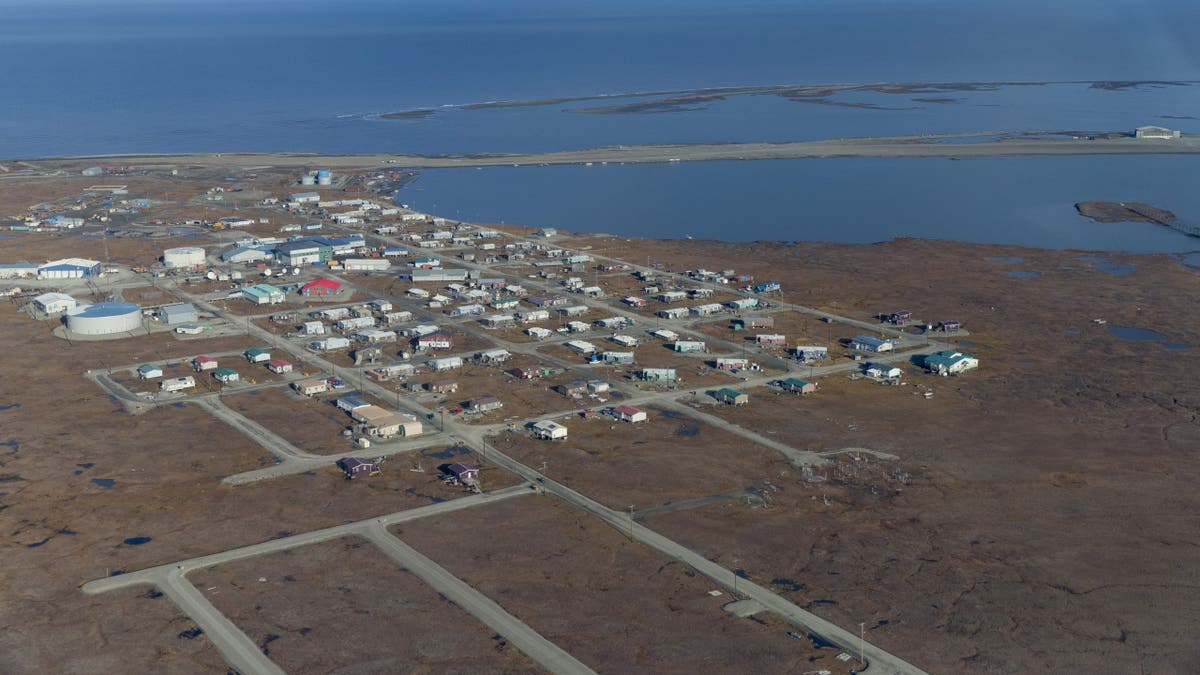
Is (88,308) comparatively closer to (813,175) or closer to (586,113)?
(813,175)

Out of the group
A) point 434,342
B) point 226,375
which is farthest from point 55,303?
point 434,342

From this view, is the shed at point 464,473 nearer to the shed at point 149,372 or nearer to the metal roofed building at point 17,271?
the shed at point 149,372

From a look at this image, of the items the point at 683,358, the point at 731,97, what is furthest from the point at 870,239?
the point at 731,97

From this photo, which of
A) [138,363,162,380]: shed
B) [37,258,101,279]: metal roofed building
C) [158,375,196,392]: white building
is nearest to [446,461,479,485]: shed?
[158,375,196,392]: white building

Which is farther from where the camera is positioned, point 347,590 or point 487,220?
point 487,220

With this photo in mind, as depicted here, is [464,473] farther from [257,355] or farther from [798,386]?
[257,355]

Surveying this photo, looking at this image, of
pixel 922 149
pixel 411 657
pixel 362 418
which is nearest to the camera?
pixel 411 657
